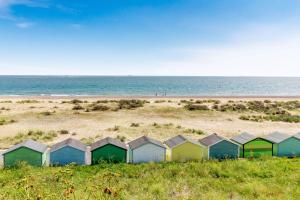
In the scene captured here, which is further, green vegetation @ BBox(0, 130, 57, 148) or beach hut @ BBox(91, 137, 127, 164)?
green vegetation @ BBox(0, 130, 57, 148)

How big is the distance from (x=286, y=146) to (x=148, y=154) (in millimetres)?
7512

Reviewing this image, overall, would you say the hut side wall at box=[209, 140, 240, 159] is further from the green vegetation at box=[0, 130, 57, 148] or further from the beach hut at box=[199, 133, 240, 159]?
the green vegetation at box=[0, 130, 57, 148]

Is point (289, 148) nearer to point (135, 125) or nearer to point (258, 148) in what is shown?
point (258, 148)

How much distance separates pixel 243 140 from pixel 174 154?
391 centimetres

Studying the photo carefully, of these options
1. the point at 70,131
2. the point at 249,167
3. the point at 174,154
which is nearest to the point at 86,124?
the point at 70,131

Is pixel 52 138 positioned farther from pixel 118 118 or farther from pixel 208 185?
pixel 208 185

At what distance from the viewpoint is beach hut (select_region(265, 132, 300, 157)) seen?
55.1 feet

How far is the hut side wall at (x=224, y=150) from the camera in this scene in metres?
16.0

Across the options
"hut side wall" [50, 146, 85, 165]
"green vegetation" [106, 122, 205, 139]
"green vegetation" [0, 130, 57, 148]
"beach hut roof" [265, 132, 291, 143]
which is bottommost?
"green vegetation" [0, 130, 57, 148]

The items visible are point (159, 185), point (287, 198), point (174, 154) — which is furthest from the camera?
point (174, 154)

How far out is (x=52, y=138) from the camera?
23.0 metres

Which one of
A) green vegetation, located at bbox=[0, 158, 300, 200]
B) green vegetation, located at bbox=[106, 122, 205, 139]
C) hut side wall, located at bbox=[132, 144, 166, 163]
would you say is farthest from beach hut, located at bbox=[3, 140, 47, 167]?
green vegetation, located at bbox=[106, 122, 205, 139]

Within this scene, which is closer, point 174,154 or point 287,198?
point 287,198

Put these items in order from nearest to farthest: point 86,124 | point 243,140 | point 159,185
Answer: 1. point 159,185
2. point 243,140
3. point 86,124
